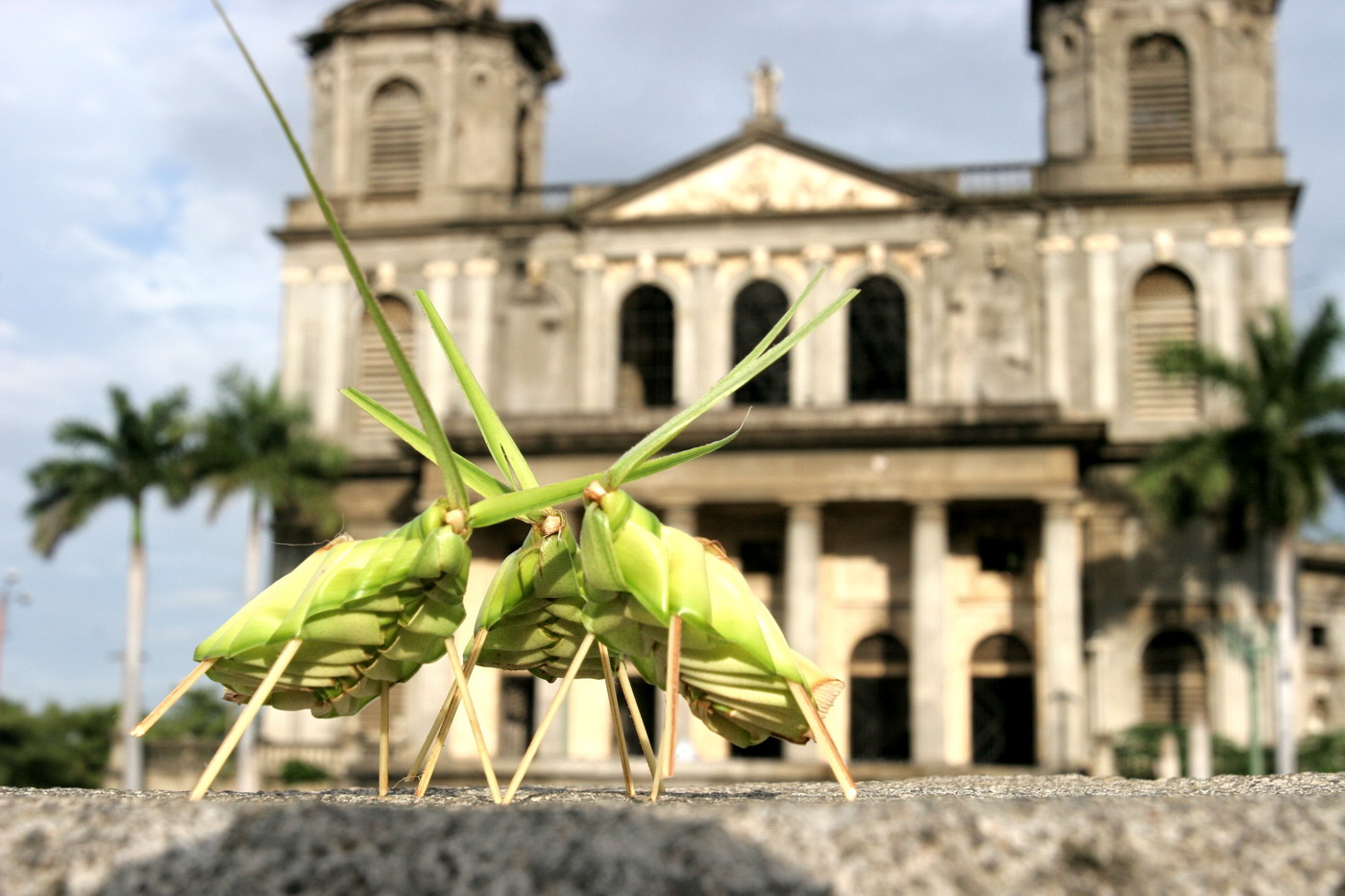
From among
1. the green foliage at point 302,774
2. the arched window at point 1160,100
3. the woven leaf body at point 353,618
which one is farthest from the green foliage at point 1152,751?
the woven leaf body at point 353,618

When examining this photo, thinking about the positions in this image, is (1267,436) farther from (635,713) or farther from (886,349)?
(635,713)

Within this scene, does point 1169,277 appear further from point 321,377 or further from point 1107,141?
point 321,377

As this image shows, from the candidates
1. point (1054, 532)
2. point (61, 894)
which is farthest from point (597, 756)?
point (61, 894)

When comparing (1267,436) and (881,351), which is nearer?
(1267,436)

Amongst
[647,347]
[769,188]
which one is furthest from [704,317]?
[769,188]

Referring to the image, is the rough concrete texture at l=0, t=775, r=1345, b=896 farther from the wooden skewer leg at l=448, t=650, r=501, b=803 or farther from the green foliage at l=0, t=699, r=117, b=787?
the green foliage at l=0, t=699, r=117, b=787

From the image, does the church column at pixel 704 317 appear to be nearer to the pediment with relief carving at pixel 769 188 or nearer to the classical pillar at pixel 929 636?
the pediment with relief carving at pixel 769 188
